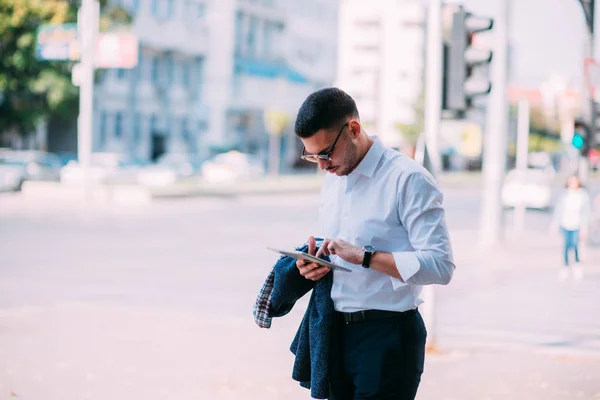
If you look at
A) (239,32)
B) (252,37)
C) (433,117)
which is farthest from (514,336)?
(252,37)

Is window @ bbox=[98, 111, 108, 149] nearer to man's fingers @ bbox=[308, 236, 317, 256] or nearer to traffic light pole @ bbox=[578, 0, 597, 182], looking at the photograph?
traffic light pole @ bbox=[578, 0, 597, 182]

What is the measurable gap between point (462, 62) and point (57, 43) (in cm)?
2762

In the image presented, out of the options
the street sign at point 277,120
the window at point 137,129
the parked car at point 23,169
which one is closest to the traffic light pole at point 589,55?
the parked car at point 23,169

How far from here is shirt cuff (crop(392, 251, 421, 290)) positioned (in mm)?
3605

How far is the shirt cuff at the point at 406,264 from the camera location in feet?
11.8

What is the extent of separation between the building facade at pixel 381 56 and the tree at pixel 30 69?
61597 mm

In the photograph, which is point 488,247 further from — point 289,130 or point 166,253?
point 289,130

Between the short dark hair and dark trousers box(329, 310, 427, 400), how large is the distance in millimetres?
738

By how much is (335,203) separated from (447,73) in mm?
6011

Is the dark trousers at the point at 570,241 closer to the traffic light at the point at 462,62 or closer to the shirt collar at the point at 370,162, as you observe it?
the traffic light at the point at 462,62

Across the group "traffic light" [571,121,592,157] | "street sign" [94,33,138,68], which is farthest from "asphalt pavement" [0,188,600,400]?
"street sign" [94,33,138,68]

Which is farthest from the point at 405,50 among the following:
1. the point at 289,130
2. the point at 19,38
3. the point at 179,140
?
the point at 19,38

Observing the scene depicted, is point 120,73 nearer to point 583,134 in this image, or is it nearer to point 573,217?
point 573,217

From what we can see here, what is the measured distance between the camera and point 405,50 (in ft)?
344
